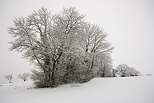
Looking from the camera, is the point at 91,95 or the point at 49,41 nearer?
the point at 91,95

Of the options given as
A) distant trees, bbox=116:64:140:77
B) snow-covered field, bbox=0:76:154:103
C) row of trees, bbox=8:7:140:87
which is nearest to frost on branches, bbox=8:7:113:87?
row of trees, bbox=8:7:140:87

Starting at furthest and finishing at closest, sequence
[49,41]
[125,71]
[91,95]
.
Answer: [125,71] < [49,41] < [91,95]

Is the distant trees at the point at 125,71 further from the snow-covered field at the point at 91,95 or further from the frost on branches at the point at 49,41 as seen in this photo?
the snow-covered field at the point at 91,95

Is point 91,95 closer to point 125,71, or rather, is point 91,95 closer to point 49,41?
point 49,41

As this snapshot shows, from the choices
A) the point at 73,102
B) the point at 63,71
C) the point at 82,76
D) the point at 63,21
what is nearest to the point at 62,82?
the point at 63,71

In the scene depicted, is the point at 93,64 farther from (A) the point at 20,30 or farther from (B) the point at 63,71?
(A) the point at 20,30

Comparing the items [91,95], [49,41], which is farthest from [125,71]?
[91,95]

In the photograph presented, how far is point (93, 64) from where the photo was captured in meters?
24.3

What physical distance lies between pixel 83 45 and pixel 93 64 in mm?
4348

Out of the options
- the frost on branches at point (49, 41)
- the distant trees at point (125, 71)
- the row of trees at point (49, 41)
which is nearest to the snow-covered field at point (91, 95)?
the frost on branches at point (49, 41)

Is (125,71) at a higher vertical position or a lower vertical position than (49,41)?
lower

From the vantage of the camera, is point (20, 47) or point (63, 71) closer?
point (20, 47)

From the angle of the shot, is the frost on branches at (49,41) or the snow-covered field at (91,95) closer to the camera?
the snow-covered field at (91,95)

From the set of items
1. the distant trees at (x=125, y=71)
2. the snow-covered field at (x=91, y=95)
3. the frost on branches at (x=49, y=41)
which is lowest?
the snow-covered field at (x=91, y=95)
